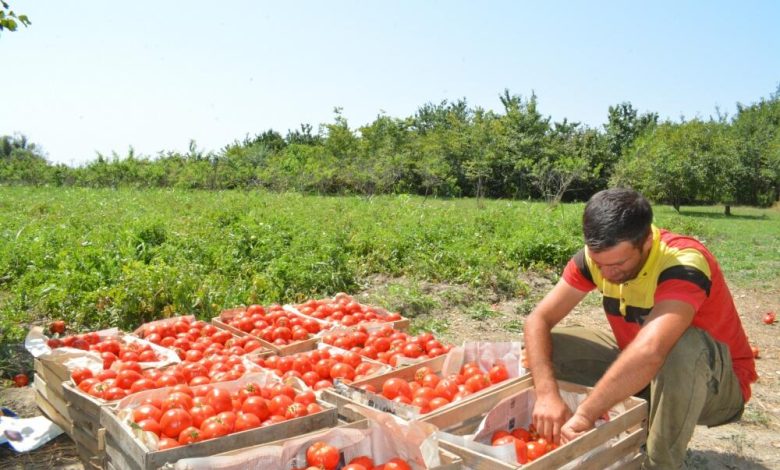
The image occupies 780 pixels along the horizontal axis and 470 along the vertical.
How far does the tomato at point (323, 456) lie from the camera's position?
8.55ft

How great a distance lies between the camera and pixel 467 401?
119 inches

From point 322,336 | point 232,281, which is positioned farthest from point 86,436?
point 232,281

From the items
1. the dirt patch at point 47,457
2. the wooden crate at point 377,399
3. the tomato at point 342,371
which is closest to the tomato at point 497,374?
the wooden crate at point 377,399

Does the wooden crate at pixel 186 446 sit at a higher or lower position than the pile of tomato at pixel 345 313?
lower

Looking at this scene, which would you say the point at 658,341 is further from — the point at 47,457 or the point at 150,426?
the point at 47,457

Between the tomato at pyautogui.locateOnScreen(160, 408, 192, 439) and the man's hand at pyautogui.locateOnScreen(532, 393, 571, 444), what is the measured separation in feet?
5.25

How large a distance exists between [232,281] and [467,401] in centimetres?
503

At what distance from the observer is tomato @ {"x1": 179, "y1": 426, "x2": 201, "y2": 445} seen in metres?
2.64

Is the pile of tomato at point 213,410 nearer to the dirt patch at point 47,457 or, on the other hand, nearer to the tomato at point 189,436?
the tomato at point 189,436

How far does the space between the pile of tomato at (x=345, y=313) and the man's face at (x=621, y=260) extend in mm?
2427

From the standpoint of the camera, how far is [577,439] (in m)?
2.55

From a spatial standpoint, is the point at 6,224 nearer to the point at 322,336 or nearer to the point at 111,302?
the point at 111,302

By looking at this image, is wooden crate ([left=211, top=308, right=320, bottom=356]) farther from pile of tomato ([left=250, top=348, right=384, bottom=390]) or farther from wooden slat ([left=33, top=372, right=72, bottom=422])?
wooden slat ([left=33, top=372, right=72, bottom=422])

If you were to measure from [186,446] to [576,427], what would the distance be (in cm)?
166
